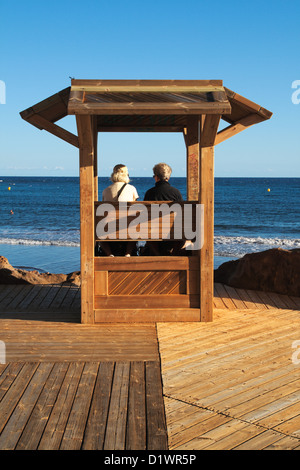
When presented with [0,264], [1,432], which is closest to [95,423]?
[1,432]

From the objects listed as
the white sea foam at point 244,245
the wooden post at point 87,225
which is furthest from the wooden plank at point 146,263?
the white sea foam at point 244,245

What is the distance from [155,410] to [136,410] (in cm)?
13

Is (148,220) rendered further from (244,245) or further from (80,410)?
(244,245)

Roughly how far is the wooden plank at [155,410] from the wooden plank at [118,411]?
16 cm

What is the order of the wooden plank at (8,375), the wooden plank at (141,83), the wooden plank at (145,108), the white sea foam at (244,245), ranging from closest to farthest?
the wooden plank at (8,375)
the wooden plank at (145,108)
the wooden plank at (141,83)
the white sea foam at (244,245)

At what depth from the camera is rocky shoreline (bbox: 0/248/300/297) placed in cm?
701

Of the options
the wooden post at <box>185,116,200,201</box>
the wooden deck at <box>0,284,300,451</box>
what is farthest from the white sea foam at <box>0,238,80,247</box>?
the wooden deck at <box>0,284,300,451</box>

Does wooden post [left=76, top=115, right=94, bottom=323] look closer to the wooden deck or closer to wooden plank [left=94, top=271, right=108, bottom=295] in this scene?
wooden plank [left=94, top=271, right=108, bottom=295]

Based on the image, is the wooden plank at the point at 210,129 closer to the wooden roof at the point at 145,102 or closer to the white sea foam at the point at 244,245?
the wooden roof at the point at 145,102

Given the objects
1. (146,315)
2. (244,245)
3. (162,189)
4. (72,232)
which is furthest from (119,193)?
(72,232)

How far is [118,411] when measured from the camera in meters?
3.47

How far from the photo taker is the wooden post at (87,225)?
18.4 feet

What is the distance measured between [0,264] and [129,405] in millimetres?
6022
